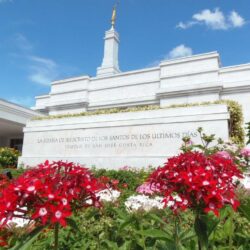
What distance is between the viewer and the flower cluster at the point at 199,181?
1.57 m

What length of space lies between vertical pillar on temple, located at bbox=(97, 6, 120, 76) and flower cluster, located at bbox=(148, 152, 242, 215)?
81.2 ft

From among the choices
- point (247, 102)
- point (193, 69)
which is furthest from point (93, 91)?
point (247, 102)

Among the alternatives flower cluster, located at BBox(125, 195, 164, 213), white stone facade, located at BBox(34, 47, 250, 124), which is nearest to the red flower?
flower cluster, located at BBox(125, 195, 164, 213)

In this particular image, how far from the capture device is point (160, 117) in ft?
37.9

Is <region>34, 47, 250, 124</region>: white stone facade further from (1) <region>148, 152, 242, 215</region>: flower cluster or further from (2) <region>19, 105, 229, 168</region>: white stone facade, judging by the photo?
(1) <region>148, 152, 242, 215</region>: flower cluster

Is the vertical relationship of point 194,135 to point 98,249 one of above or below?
above

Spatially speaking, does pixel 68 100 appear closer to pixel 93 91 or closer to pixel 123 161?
pixel 93 91

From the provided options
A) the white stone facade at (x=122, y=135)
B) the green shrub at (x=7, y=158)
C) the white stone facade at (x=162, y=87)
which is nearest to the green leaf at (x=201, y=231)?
the white stone facade at (x=122, y=135)

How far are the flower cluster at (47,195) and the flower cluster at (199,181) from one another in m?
0.46

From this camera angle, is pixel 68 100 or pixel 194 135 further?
pixel 68 100

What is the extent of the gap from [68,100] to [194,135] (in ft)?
49.1

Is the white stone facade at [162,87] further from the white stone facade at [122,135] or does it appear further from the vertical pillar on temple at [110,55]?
the white stone facade at [122,135]

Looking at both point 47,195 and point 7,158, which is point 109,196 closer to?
point 47,195

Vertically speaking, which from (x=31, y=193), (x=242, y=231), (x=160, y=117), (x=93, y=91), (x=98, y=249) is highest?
(x=93, y=91)
